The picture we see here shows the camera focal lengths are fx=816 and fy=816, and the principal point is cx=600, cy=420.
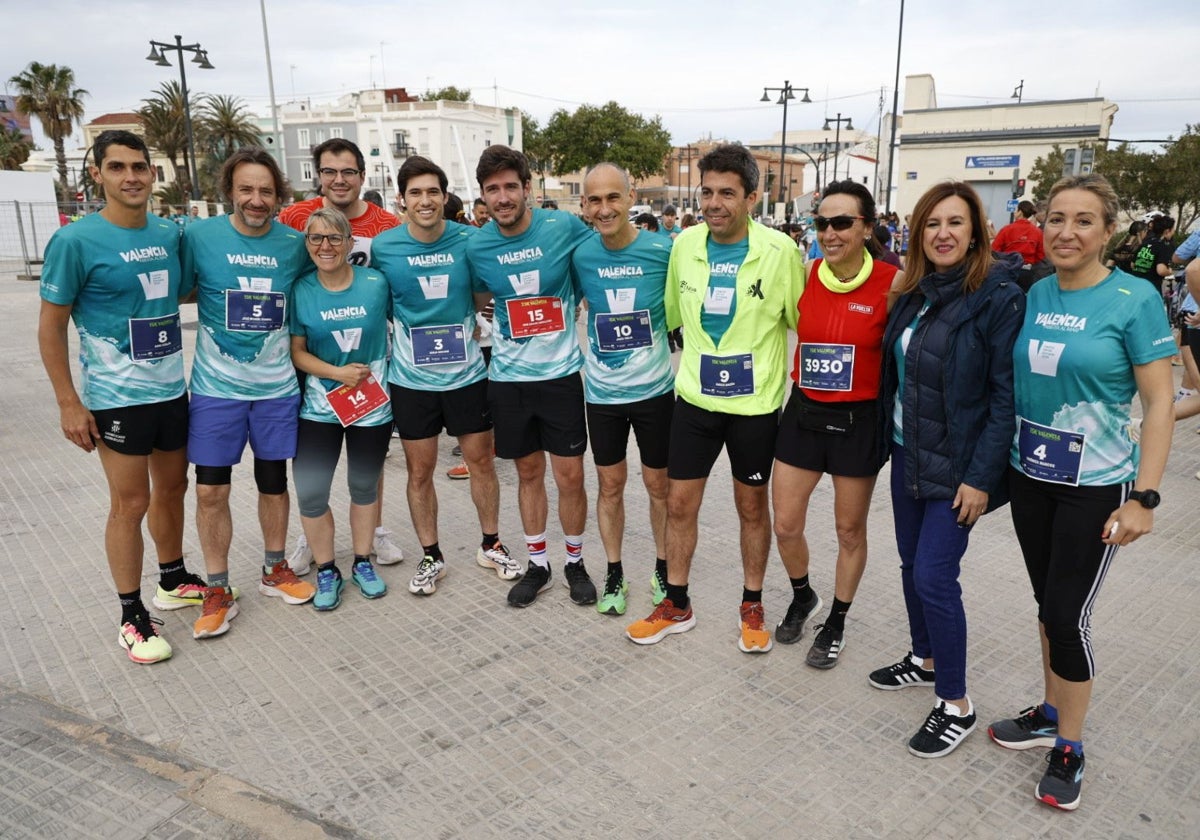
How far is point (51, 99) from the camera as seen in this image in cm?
4841

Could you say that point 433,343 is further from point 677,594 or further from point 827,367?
point 827,367

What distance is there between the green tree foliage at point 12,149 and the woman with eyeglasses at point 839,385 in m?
57.5

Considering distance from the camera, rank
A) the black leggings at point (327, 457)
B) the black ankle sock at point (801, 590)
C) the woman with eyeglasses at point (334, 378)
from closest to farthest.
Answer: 1. the black ankle sock at point (801, 590)
2. the woman with eyeglasses at point (334, 378)
3. the black leggings at point (327, 457)

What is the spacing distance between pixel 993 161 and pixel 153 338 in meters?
46.7

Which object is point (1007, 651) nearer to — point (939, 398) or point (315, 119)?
point (939, 398)

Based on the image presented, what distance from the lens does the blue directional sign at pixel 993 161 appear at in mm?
42094

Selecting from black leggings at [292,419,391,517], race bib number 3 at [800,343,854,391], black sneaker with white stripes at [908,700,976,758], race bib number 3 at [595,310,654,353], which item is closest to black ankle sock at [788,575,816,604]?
black sneaker with white stripes at [908,700,976,758]

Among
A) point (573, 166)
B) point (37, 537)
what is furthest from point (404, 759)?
point (573, 166)

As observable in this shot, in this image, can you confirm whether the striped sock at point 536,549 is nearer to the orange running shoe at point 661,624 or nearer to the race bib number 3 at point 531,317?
the orange running shoe at point 661,624

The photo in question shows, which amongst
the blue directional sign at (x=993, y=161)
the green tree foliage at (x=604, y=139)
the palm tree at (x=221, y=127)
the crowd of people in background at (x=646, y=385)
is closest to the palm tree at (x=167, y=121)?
the palm tree at (x=221, y=127)

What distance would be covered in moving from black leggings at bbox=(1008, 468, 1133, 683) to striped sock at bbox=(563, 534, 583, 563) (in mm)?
2245

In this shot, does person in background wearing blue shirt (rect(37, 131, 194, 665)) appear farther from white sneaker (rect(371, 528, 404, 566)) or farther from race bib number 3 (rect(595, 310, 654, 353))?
race bib number 3 (rect(595, 310, 654, 353))

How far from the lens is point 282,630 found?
4.07 m

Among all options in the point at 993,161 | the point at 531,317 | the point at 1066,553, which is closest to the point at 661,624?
the point at 531,317
